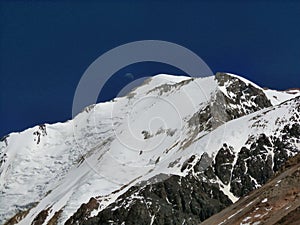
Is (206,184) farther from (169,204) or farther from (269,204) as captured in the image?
(269,204)

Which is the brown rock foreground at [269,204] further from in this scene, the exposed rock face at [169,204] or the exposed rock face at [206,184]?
the exposed rock face at [206,184]

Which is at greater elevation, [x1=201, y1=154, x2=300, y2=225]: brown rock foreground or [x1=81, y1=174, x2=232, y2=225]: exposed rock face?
[x1=81, y1=174, x2=232, y2=225]: exposed rock face

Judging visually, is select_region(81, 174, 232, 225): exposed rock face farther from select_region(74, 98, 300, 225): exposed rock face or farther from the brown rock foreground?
the brown rock foreground

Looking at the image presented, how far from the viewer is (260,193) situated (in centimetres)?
8944

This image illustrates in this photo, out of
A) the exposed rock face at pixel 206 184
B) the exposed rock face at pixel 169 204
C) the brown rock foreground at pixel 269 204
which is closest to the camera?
the brown rock foreground at pixel 269 204

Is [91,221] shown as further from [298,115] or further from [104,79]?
[104,79]

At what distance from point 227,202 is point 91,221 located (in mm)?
40087

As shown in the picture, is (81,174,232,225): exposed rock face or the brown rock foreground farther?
(81,174,232,225): exposed rock face

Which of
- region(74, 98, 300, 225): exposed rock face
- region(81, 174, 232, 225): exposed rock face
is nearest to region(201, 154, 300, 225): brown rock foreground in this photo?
region(81, 174, 232, 225): exposed rock face

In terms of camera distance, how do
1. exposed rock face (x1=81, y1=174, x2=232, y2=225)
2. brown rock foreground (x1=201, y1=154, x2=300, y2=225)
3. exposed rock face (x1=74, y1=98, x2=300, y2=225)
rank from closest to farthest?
1. brown rock foreground (x1=201, y1=154, x2=300, y2=225)
2. exposed rock face (x1=81, y1=174, x2=232, y2=225)
3. exposed rock face (x1=74, y1=98, x2=300, y2=225)

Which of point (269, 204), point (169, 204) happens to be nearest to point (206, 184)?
point (169, 204)

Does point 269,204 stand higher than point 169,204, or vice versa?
point 169,204

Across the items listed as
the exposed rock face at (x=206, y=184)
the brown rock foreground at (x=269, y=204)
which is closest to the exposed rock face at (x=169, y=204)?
the exposed rock face at (x=206, y=184)

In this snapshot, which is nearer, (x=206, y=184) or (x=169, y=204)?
(x=169, y=204)
